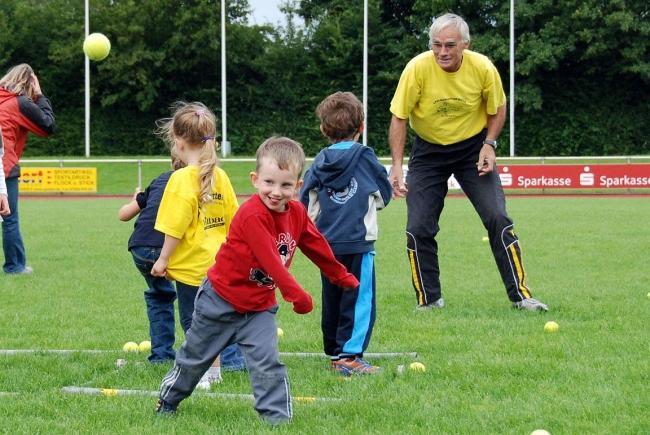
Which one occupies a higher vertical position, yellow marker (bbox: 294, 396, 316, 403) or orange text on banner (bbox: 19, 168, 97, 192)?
orange text on banner (bbox: 19, 168, 97, 192)

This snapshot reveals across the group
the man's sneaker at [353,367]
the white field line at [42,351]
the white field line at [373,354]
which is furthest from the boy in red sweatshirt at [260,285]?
the white field line at [42,351]

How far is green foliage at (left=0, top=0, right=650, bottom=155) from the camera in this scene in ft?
143

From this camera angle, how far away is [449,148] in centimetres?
768

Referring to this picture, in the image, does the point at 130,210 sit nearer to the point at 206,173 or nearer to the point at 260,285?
the point at 206,173

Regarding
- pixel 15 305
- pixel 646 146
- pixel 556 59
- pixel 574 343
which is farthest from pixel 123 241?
pixel 646 146

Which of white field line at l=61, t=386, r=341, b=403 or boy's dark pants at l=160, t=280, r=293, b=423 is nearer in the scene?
boy's dark pants at l=160, t=280, r=293, b=423

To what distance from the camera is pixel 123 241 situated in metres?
13.8

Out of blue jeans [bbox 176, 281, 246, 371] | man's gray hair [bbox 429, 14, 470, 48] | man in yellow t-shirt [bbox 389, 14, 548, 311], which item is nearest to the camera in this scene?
blue jeans [bbox 176, 281, 246, 371]

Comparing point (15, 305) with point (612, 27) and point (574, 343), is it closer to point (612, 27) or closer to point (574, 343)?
point (574, 343)

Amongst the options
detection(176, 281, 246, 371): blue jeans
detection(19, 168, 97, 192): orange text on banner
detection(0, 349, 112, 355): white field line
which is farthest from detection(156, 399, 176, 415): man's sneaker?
detection(19, 168, 97, 192): orange text on banner

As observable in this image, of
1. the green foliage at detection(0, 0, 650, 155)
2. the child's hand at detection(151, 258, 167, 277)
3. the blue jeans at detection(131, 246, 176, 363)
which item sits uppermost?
the green foliage at detection(0, 0, 650, 155)

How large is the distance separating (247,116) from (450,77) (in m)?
40.3

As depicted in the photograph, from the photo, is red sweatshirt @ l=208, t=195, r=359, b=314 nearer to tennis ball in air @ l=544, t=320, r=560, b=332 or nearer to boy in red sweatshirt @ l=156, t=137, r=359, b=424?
boy in red sweatshirt @ l=156, t=137, r=359, b=424

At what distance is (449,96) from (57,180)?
78.5ft
